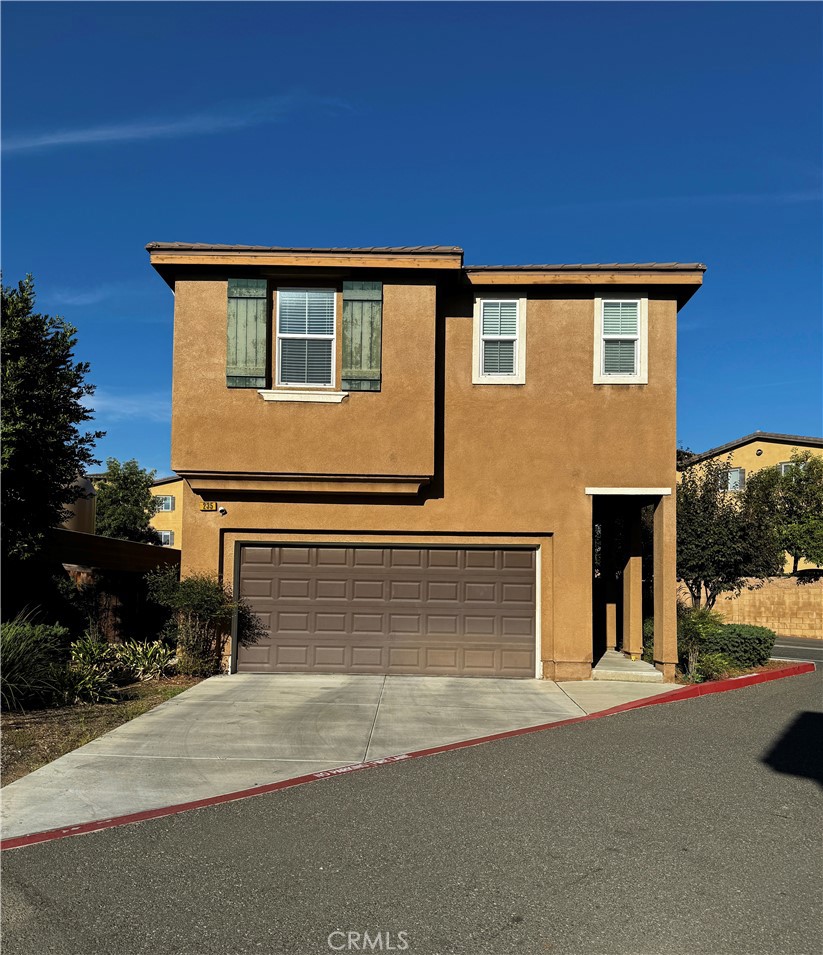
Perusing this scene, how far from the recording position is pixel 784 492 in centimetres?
3822

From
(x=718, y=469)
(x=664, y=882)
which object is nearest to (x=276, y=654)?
(x=664, y=882)

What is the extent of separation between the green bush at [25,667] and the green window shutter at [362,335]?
5.84 meters

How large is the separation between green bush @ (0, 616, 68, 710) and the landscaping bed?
0.21 meters

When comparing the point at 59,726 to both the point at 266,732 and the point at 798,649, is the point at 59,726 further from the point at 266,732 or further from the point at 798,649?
the point at 798,649

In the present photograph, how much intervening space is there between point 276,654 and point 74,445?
15.5 feet

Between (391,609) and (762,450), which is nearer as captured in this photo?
(391,609)

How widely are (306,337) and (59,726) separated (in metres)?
6.96

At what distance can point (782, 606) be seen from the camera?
28922 millimetres

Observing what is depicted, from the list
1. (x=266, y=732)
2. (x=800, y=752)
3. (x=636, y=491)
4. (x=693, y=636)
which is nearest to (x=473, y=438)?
(x=636, y=491)

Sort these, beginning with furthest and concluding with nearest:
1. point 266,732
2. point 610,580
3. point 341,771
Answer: point 610,580 < point 266,732 < point 341,771

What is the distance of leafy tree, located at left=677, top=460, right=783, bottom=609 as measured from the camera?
18.1m

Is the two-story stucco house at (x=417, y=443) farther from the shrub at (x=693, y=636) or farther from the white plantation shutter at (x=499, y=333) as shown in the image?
the shrub at (x=693, y=636)

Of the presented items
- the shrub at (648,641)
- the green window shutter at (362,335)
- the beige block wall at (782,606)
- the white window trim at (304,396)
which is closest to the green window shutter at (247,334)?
the white window trim at (304,396)

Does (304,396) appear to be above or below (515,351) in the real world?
below
